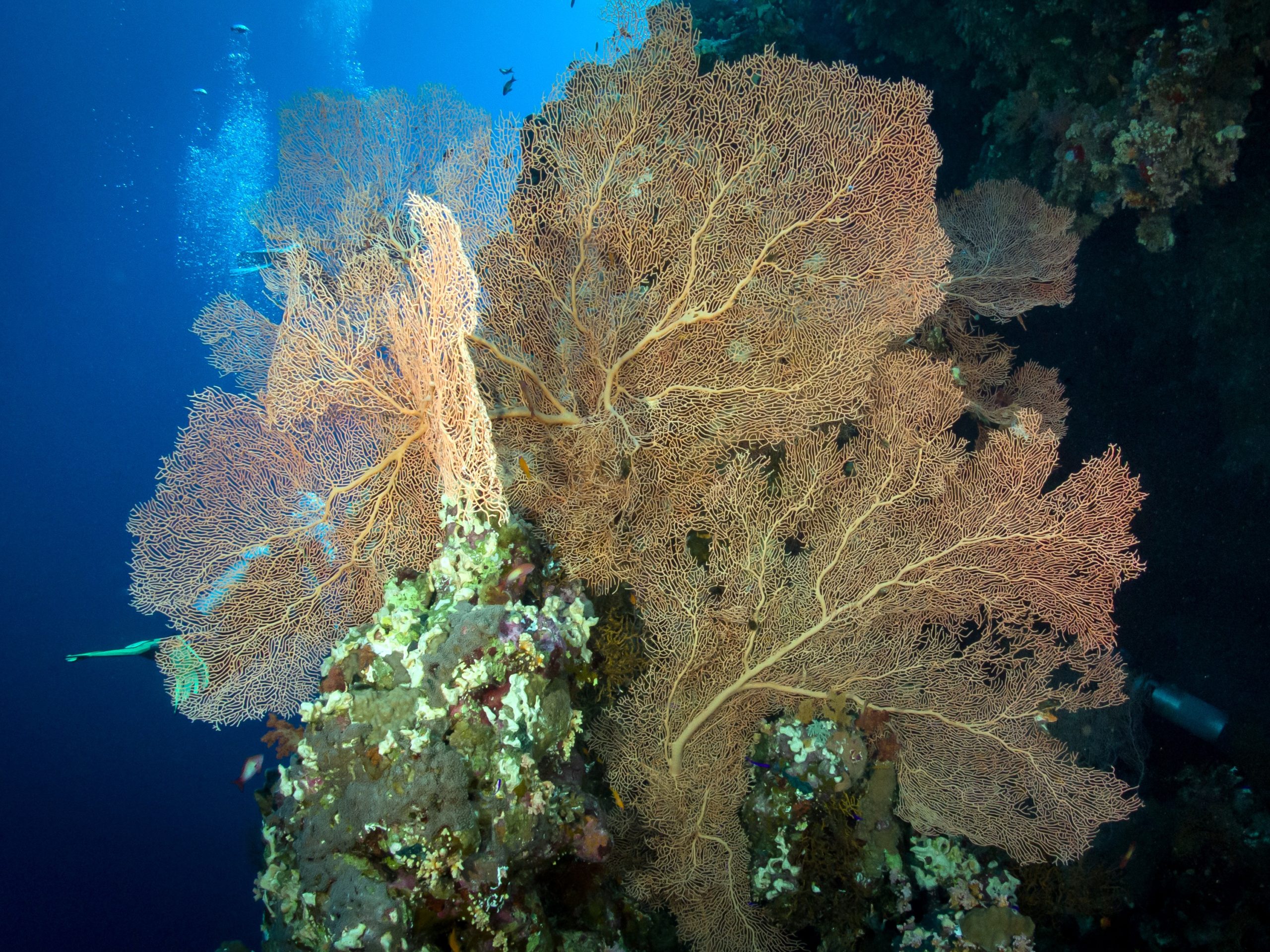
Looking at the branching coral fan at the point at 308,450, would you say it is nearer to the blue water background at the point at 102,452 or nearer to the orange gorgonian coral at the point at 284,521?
the orange gorgonian coral at the point at 284,521

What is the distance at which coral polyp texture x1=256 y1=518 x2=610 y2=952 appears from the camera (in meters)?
2.69

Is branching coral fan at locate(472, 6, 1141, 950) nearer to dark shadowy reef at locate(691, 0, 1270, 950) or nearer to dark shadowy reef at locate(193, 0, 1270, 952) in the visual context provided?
dark shadowy reef at locate(193, 0, 1270, 952)

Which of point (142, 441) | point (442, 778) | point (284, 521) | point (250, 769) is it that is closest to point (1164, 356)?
point (442, 778)

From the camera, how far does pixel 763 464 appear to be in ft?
12.0

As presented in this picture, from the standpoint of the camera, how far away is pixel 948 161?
7375 mm

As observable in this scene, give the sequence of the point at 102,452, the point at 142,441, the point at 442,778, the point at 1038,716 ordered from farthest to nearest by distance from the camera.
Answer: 1. the point at 142,441
2. the point at 102,452
3. the point at 1038,716
4. the point at 442,778

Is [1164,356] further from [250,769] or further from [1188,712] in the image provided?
A: [250,769]

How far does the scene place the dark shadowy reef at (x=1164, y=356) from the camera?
5031 mm

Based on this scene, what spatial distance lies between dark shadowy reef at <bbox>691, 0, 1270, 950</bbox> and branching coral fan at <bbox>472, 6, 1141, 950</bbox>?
2100 mm

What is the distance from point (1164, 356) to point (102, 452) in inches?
1475

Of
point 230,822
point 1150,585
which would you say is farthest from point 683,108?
point 230,822

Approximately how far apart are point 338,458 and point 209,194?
45.2m

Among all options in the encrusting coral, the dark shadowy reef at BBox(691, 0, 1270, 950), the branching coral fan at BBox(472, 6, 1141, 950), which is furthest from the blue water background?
the dark shadowy reef at BBox(691, 0, 1270, 950)

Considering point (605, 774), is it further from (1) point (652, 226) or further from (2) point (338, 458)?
(1) point (652, 226)
